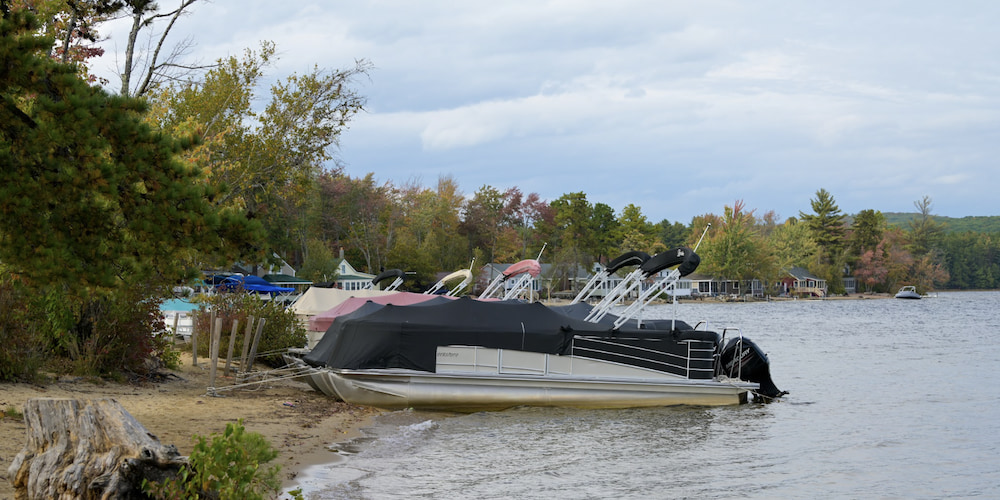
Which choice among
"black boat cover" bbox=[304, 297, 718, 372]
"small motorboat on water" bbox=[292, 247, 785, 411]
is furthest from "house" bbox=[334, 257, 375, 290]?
"black boat cover" bbox=[304, 297, 718, 372]

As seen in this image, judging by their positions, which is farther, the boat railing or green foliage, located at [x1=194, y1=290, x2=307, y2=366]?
green foliage, located at [x1=194, y1=290, x2=307, y2=366]

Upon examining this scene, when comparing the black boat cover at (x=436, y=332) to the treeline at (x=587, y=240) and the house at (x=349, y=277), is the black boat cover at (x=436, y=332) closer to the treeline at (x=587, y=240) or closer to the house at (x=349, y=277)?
the treeline at (x=587, y=240)

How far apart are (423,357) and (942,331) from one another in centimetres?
5112

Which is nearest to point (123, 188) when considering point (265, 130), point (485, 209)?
point (265, 130)

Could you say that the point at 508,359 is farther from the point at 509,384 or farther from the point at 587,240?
the point at 587,240

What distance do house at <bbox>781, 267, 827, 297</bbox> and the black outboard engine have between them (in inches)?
4993

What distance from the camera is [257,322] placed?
22.8 meters

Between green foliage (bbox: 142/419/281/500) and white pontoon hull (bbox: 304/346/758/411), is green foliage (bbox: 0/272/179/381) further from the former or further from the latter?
green foliage (bbox: 142/419/281/500)

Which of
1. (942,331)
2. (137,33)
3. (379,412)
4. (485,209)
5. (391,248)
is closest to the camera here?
(379,412)

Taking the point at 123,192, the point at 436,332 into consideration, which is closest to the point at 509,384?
the point at 436,332

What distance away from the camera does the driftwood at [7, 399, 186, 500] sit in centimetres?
679

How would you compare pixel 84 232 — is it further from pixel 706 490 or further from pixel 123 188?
pixel 706 490

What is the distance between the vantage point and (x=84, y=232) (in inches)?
342

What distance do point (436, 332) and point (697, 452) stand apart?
581cm
